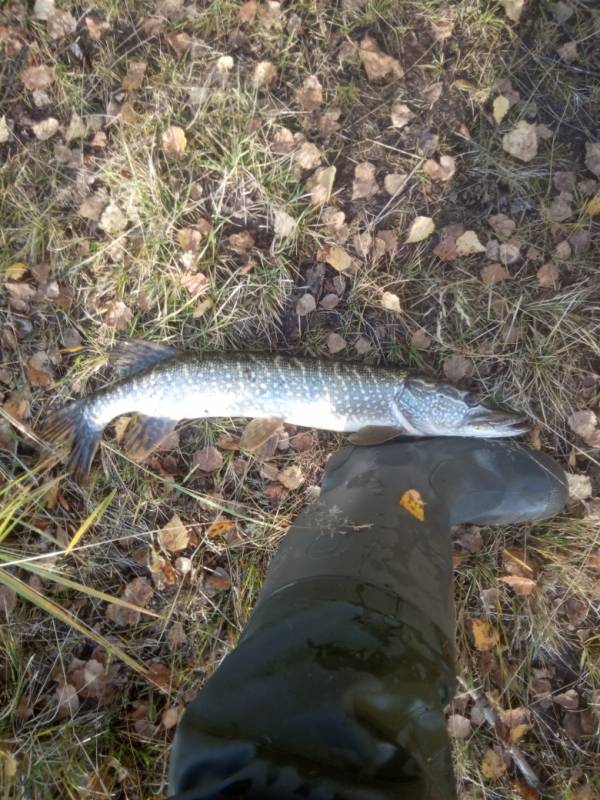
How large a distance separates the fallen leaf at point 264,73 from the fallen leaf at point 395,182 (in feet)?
2.04

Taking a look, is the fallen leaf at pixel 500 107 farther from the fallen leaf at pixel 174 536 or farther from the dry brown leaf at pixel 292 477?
the fallen leaf at pixel 174 536

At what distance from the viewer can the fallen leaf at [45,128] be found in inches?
90.1

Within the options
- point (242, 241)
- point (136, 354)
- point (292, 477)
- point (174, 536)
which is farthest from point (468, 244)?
point (174, 536)

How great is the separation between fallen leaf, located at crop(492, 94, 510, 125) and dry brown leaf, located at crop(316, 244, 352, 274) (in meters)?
0.82

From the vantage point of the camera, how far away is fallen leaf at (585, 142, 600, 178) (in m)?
2.22

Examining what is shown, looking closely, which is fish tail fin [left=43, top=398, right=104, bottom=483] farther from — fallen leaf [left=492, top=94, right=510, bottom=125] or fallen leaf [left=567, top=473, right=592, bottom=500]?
fallen leaf [left=492, top=94, right=510, bottom=125]

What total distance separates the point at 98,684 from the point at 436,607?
4.57 ft

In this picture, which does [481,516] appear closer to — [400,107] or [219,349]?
[219,349]

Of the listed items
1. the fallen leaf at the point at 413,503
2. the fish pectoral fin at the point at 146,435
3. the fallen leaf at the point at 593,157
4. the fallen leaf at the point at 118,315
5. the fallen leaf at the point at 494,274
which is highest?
the fallen leaf at the point at 593,157

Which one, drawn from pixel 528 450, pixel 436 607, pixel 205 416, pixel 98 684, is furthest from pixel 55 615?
pixel 528 450

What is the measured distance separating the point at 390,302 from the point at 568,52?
124 centimetres

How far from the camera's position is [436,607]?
163cm

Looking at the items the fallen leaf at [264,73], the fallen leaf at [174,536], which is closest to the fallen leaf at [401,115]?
the fallen leaf at [264,73]

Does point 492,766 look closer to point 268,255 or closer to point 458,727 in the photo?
point 458,727
